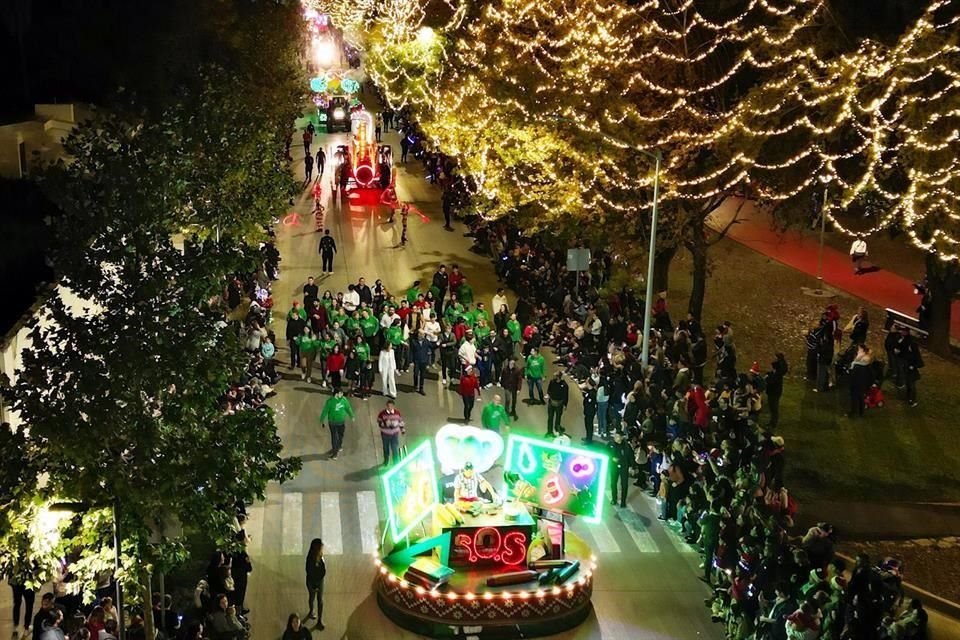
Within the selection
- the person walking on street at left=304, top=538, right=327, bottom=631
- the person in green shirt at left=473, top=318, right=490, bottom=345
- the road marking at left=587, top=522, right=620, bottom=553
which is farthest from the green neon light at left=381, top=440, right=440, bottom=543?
the person in green shirt at left=473, top=318, right=490, bottom=345

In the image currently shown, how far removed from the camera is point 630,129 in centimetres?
2947

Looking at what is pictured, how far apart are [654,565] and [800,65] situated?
536 inches

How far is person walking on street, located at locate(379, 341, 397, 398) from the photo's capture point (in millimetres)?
25625

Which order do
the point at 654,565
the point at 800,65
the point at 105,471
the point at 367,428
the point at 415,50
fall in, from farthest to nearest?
the point at 415,50, the point at 800,65, the point at 367,428, the point at 654,565, the point at 105,471

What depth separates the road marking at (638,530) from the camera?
19.7 meters

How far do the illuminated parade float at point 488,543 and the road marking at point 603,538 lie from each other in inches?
38.5

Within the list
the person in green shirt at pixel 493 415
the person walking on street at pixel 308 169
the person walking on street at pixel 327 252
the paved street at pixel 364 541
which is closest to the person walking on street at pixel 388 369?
the paved street at pixel 364 541

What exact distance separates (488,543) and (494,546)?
105mm

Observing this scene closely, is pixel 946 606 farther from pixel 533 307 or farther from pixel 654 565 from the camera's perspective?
pixel 533 307

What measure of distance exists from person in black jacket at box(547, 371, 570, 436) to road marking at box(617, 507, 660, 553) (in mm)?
2881

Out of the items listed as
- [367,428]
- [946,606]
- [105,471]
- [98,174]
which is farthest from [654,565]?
[98,174]

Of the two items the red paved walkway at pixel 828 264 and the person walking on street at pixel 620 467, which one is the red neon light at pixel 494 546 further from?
the red paved walkway at pixel 828 264

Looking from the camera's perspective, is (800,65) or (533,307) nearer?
(800,65)

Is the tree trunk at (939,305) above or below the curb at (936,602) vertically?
above
